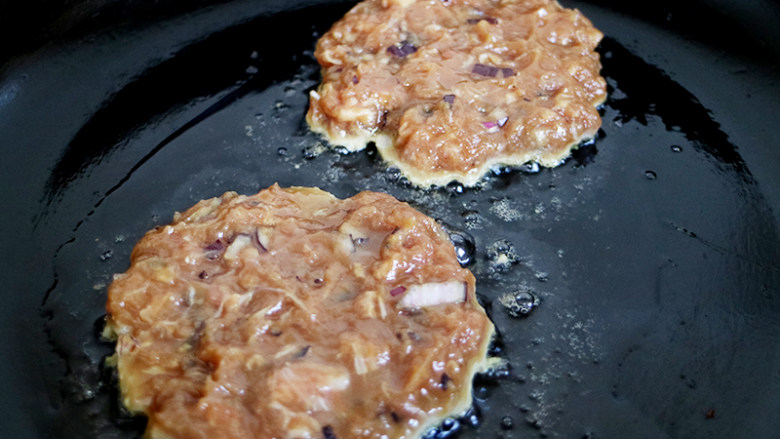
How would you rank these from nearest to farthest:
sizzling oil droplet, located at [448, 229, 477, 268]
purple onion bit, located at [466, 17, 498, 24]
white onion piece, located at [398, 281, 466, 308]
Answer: white onion piece, located at [398, 281, 466, 308], sizzling oil droplet, located at [448, 229, 477, 268], purple onion bit, located at [466, 17, 498, 24]

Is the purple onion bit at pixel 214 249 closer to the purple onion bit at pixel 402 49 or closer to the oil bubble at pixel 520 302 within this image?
the oil bubble at pixel 520 302

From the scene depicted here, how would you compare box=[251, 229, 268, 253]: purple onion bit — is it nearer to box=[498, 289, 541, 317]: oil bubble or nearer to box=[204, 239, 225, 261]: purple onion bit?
box=[204, 239, 225, 261]: purple onion bit

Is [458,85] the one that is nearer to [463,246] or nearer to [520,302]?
[463,246]

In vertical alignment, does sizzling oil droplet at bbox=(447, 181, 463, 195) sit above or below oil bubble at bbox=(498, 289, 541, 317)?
above

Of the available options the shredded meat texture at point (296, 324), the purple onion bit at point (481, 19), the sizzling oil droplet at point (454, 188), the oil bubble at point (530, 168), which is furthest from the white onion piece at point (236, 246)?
the purple onion bit at point (481, 19)

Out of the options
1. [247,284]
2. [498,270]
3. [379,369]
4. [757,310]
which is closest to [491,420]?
[379,369]

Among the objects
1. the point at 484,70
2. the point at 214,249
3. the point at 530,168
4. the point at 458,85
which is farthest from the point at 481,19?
the point at 214,249

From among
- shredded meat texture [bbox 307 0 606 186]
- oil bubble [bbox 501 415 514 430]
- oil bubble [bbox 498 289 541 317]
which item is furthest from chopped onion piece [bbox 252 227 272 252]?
oil bubble [bbox 501 415 514 430]
